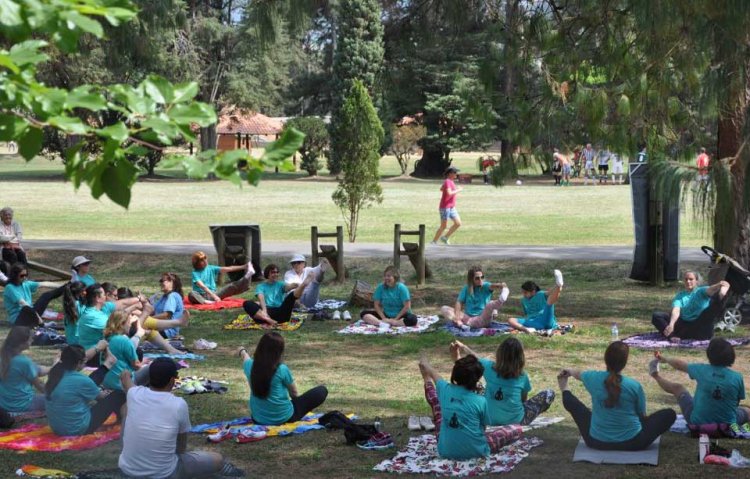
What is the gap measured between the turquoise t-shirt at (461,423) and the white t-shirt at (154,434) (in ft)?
5.83

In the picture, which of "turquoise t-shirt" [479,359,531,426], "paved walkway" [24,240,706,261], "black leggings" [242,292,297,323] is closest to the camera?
"turquoise t-shirt" [479,359,531,426]

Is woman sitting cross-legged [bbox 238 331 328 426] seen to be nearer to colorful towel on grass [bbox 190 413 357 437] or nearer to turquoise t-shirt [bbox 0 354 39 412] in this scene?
colorful towel on grass [bbox 190 413 357 437]

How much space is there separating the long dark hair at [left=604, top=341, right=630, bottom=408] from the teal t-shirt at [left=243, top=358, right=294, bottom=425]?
95.1 inches

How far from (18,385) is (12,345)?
412 millimetres

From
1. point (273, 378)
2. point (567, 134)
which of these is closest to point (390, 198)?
point (567, 134)

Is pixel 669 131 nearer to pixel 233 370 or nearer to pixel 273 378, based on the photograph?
pixel 233 370

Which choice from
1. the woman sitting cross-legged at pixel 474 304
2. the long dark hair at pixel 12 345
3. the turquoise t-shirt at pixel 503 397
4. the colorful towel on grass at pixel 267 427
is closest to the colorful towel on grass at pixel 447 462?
the turquoise t-shirt at pixel 503 397

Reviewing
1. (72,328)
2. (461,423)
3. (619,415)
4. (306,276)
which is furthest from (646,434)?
(306,276)

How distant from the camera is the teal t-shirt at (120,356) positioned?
9.22m

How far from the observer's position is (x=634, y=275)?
17891mm

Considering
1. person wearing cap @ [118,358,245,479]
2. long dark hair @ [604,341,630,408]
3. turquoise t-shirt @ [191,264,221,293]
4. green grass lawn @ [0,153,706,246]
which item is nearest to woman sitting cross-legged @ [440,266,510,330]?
turquoise t-shirt @ [191,264,221,293]

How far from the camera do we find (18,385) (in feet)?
29.4

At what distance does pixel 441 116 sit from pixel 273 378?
1784 inches

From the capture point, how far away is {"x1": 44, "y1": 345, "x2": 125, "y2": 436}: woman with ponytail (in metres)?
8.29
